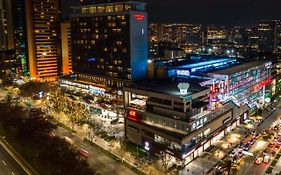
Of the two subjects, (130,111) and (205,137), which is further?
(130,111)

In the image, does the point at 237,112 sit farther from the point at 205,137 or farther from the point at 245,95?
the point at 205,137

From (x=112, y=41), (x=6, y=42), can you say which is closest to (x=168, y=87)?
(x=112, y=41)

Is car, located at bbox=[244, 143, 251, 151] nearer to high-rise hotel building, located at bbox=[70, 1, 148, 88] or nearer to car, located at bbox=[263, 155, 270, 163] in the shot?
car, located at bbox=[263, 155, 270, 163]

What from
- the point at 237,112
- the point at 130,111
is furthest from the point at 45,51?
the point at 237,112

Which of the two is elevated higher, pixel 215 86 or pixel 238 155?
pixel 215 86

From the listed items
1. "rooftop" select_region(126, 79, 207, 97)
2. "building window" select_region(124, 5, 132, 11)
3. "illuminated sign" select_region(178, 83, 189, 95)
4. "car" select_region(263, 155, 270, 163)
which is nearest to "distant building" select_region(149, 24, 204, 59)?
"building window" select_region(124, 5, 132, 11)
